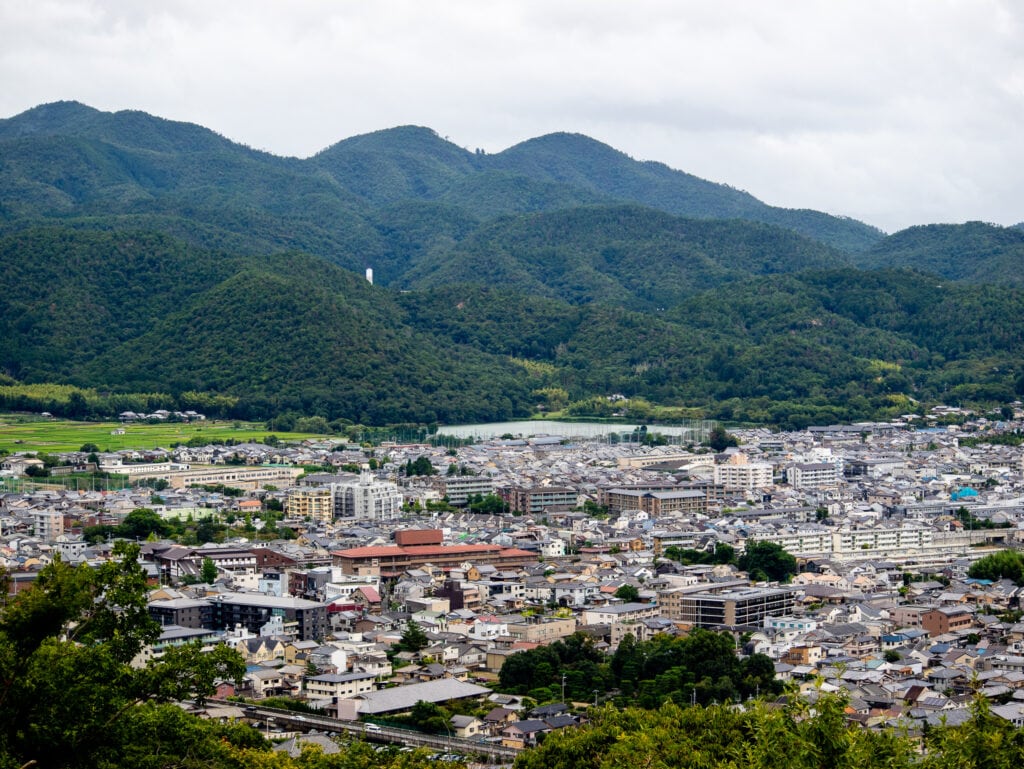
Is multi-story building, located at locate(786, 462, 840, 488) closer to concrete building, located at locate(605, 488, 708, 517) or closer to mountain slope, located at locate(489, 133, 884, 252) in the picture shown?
concrete building, located at locate(605, 488, 708, 517)

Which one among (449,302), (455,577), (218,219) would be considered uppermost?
(218,219)

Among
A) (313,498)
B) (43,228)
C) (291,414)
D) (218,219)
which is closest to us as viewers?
(313,498)

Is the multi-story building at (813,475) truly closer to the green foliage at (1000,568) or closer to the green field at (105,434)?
the green foliage at (1000,568)

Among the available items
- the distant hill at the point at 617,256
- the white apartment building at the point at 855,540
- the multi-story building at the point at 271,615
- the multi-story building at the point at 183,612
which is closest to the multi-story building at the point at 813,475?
the white apartment building at the point at 855,540

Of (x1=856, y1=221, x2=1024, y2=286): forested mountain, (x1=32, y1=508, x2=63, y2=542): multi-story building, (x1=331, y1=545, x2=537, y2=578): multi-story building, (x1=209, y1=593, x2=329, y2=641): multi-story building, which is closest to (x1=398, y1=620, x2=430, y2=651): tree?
(x1=209, y1=593, x2=329, y2=641): multi-story building

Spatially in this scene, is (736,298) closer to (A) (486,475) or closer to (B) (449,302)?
(B) (449,302)

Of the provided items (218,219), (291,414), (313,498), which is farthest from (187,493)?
(218,219)

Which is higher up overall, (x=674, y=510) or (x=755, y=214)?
(x=755, y=214)
